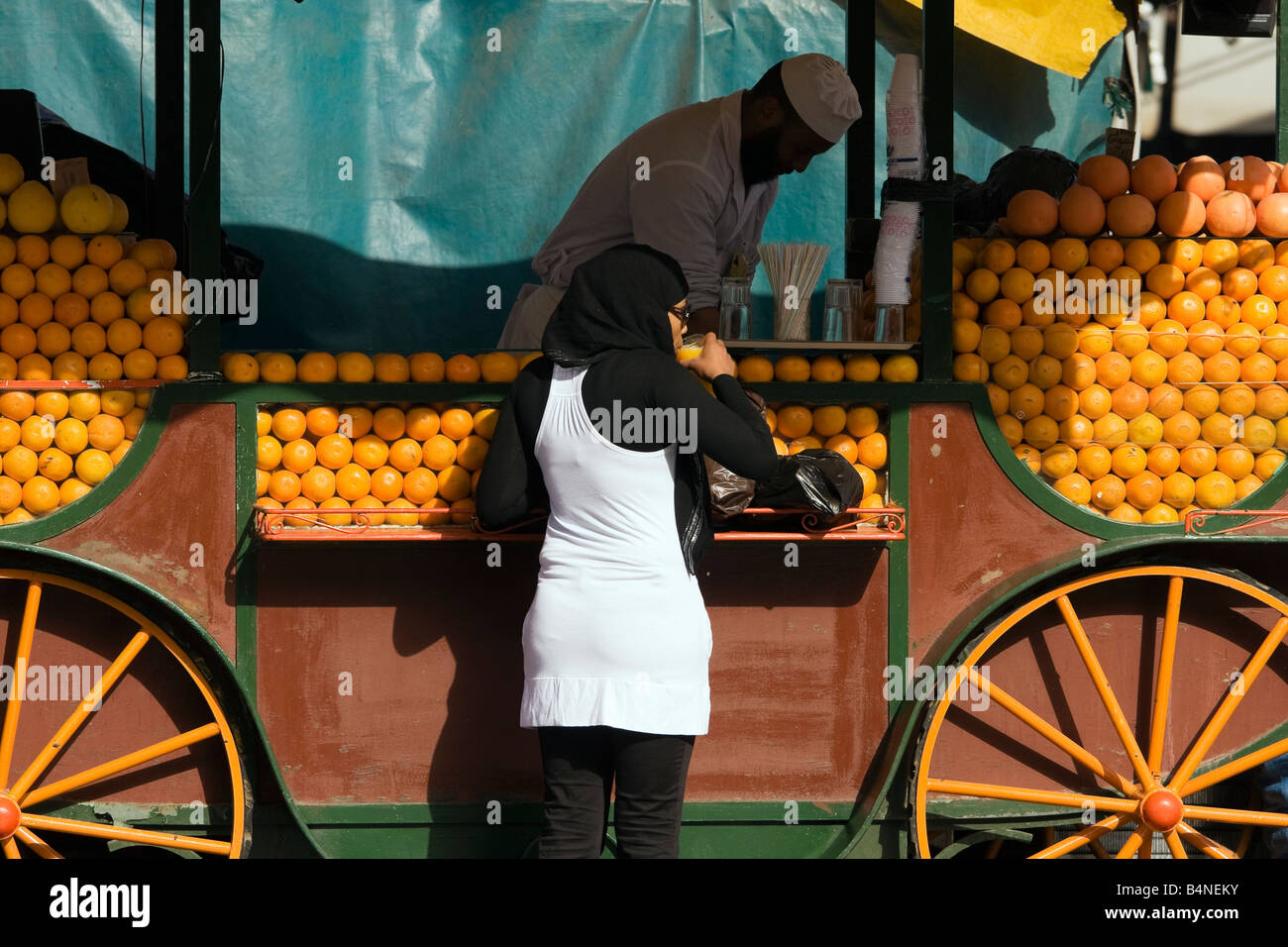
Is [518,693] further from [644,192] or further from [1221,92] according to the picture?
[1221,92]

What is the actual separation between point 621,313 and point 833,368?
0.83 metres

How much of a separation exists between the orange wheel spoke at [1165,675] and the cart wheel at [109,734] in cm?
233

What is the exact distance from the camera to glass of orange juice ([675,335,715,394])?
3180mm

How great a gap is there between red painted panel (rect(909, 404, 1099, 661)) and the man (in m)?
0.69

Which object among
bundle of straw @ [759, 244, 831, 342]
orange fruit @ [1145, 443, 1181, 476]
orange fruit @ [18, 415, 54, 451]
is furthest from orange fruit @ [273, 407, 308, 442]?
orange fruit @ [1145, 443, 1181, 476]

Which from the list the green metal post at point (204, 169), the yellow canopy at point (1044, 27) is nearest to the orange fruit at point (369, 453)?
the green metal post at point (204, 169)

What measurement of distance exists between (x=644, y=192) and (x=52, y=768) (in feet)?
7.02

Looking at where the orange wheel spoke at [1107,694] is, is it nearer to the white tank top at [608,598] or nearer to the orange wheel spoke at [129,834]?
the white tank top at [608,598]

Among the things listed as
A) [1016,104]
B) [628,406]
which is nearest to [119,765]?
[628,406]

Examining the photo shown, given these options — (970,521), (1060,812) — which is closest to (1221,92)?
(970,521)

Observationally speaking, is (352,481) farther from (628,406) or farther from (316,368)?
(628,406)

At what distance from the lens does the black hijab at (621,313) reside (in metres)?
2.63

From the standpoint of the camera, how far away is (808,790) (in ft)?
10.6

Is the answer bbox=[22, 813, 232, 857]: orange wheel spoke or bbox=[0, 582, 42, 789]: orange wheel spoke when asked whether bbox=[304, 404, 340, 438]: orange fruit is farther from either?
bbox=[22, 813, 232, 857]: orange wheel spoke
